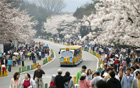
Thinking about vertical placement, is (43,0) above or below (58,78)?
above

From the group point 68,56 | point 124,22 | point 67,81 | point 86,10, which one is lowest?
point 68,56

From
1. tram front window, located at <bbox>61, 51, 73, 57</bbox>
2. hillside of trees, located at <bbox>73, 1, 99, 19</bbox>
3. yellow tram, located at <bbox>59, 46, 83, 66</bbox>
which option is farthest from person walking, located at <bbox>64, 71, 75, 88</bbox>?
hillside of trees, located at <bbox>73, 1, 99, 19</bbox>

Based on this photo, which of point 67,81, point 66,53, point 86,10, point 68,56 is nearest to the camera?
point 67,81

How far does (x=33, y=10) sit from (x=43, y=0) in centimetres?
3338

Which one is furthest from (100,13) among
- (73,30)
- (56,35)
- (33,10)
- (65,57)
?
(33,10)

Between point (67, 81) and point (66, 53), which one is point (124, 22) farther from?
point (66, 53)

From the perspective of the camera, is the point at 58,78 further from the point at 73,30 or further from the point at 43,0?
the point at 43,0

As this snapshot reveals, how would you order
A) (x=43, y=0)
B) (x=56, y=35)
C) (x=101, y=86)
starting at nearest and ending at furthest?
1. (x=101, y=86)
2. (x=56, y=35)
3. (x=43, y=0)

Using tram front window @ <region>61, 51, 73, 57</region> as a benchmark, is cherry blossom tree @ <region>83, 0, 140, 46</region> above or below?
above

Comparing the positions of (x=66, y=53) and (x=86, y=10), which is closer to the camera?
(x=66, y=53)

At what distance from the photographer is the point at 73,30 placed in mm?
96375

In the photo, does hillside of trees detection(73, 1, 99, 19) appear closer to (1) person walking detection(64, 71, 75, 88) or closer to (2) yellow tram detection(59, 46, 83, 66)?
(2) yellow tram detection(59, 46, 83, 66)

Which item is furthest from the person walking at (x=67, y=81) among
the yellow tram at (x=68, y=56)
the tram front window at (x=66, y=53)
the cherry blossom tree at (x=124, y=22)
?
the tram front window at (x=66, y=53)

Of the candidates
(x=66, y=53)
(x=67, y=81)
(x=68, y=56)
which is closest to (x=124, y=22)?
(x=67, y=81)
